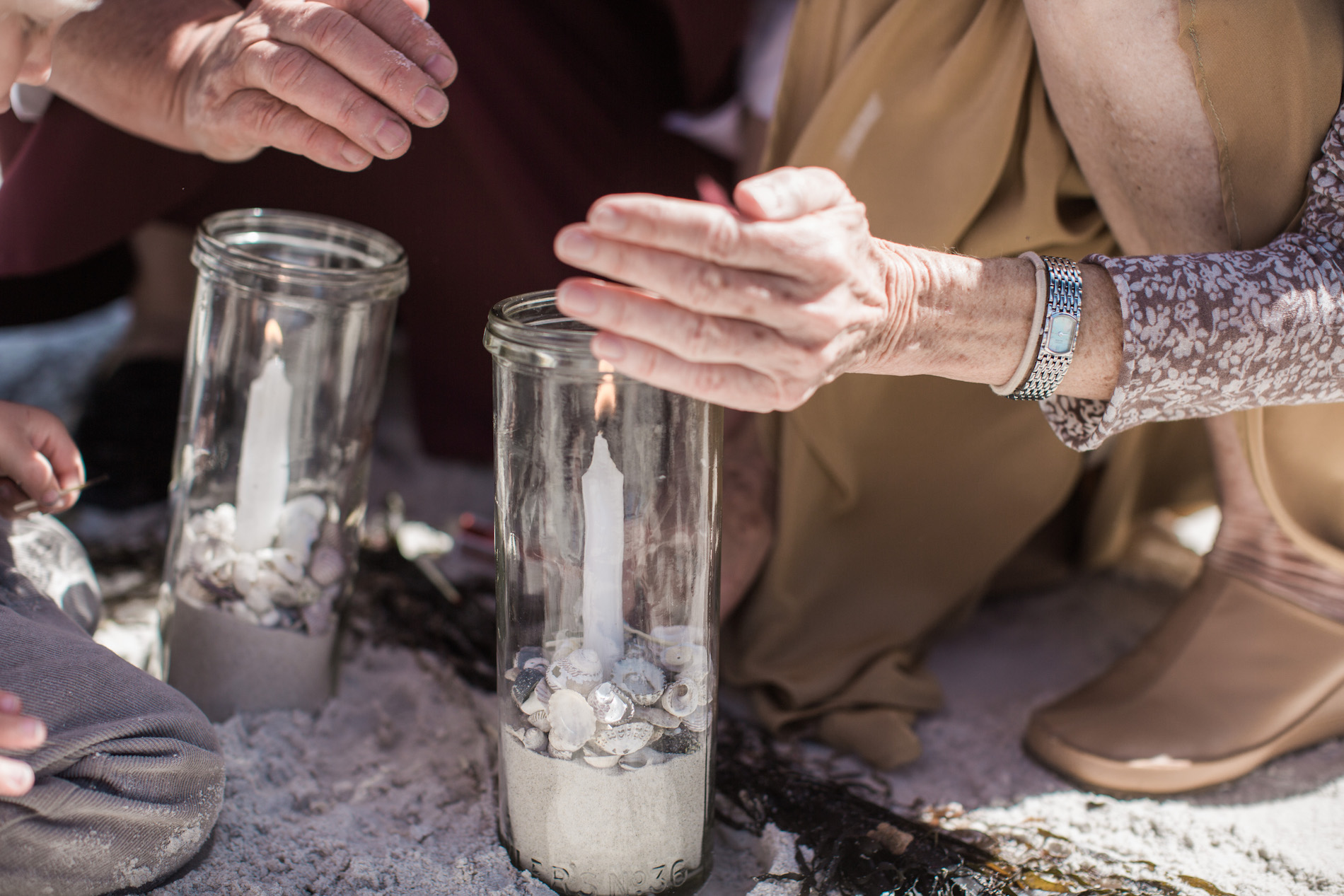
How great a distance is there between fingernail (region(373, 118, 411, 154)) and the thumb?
315 mm

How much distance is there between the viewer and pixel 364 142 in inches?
33.9

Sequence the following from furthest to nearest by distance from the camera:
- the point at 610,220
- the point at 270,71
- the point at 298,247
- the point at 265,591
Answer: the point at 298,247, the point at 265,591, the point at 270,71, the point at 610,220

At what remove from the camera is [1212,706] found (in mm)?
1094

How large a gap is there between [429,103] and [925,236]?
50 cm

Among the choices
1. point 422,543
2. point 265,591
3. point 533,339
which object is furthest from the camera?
point 422,543

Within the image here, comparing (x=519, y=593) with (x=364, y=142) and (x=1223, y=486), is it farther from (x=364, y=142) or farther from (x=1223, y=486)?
(x=1223, y=486)

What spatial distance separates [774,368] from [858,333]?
81 mm

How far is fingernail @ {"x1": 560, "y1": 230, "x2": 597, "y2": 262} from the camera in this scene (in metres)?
0.65

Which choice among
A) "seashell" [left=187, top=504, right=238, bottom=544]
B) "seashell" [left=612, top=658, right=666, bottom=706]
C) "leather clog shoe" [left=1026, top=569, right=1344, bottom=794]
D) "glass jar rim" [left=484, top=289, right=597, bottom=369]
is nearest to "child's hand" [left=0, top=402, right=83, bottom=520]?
"seashell" [left=187, top=504, right=238, bottom=544]

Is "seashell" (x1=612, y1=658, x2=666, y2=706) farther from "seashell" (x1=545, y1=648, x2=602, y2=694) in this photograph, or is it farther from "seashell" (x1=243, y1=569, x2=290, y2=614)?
"seashell" (x1=243, y1=569, x2=290, y2=614)

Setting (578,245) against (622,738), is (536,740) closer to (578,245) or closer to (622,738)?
(622,738)

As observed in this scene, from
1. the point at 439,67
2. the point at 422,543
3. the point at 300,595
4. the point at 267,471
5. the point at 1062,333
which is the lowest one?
the point at 422,543

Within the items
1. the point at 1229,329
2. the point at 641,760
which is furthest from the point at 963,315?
the point at 641,760

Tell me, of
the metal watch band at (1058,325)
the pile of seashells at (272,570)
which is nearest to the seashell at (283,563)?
the pile of seashells at (272,570)
